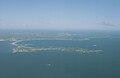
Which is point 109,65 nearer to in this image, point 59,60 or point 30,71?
point 59,60

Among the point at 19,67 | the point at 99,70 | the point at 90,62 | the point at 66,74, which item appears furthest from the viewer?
the point at 90,62

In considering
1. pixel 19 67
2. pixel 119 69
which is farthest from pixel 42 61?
pixel 119 69

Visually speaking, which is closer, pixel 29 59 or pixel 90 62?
pixel 90 62

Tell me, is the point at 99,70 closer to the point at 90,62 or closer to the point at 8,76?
the point at 90,62

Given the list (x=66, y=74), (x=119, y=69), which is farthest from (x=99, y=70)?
(x=66, y=74)

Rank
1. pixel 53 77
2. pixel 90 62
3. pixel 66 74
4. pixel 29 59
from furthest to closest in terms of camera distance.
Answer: pixel 29 59
pixel 90 62
pixel 66 74
pixel 53 77

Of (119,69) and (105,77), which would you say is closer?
(105,77)

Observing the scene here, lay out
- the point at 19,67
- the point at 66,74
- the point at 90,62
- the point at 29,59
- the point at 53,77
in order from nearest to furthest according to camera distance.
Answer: the point at 53,77 → the point at 66,74 → the point at 19,67 → the point at 90,62 → the point at 29,59

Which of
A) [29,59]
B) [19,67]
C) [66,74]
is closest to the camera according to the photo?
[66,74]
